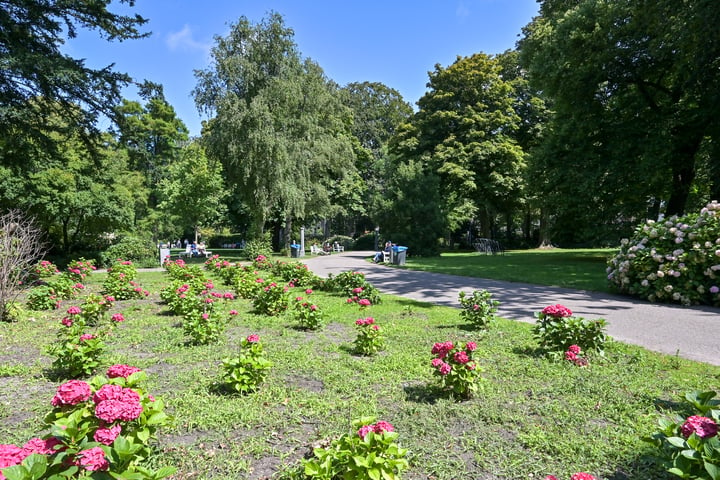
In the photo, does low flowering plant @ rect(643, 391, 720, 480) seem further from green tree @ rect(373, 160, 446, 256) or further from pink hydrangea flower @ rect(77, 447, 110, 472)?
green tree @ rect(373, 160, 446, 256)

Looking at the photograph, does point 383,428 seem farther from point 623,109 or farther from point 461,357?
point 623,109

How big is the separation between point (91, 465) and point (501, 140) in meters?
31.0

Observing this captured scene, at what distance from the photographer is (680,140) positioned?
14.5 metres

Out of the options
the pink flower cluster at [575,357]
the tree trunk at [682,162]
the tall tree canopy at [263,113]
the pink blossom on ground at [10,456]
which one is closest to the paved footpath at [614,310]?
the pink flower cluster at [575,357]

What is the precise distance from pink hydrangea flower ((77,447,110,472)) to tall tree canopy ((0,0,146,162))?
39.4 ft

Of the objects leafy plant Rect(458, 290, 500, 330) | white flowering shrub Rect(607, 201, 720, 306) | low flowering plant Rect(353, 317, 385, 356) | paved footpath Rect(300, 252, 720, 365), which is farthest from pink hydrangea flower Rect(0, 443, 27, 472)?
white flowering shrub Rect(607, 201, 720, 306)

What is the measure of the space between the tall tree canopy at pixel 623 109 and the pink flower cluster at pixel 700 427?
545 inches

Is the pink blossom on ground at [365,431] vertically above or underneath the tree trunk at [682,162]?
underneath

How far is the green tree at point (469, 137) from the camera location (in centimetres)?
2862

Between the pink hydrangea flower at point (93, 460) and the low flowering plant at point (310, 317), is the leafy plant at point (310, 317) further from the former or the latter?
the pink hydrangea flower at point (93, 460)

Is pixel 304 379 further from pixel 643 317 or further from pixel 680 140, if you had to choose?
pixel 680 140

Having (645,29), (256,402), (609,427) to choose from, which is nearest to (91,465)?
(256,402)

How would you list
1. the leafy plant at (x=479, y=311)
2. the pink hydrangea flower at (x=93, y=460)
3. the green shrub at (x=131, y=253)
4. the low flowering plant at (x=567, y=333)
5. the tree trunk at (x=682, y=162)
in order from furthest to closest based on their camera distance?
the green shrub at (x=131, y=253) → the tree trunk at (x=682, y=162) → the leafy plant at (x=479, y=311) → the low flowering plant at (x=567, y=333) → the pink hydrangea flower at (x=93, y=460)

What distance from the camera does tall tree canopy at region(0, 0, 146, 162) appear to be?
11.0m
